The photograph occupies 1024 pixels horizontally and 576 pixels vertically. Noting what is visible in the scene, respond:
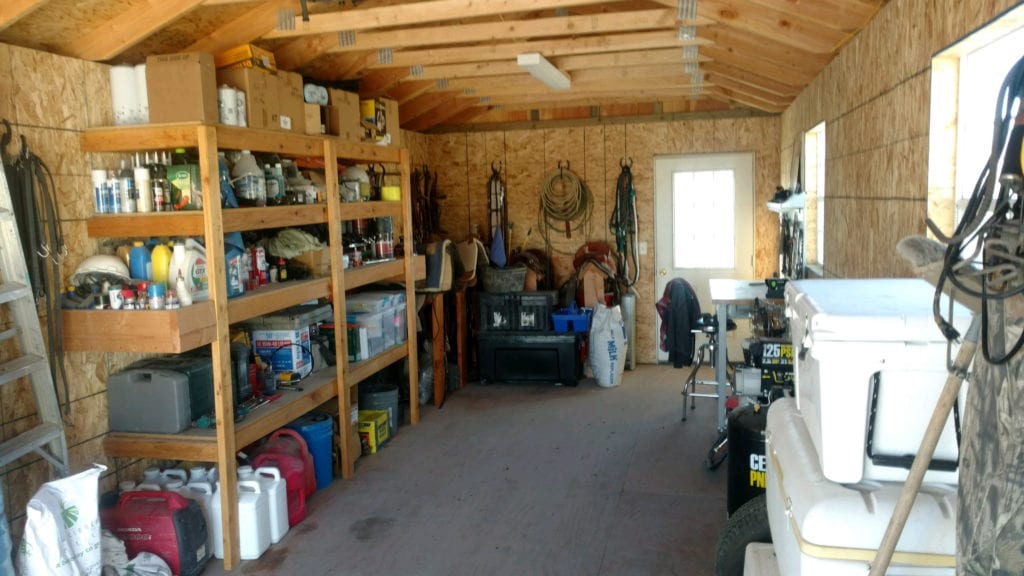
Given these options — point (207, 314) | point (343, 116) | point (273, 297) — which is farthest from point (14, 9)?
point (343, 116)

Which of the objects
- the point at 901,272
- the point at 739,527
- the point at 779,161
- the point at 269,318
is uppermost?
the point at 779,161

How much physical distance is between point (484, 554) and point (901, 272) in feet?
7.85

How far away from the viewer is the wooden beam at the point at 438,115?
308 inches

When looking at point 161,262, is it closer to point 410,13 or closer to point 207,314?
point 207,314

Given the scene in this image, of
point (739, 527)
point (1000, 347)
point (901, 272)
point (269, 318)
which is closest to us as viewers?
point (1000, 347)

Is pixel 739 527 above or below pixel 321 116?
below

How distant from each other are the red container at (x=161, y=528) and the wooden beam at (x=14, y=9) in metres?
2.24

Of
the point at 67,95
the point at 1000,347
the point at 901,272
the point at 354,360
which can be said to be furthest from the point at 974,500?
the point at 354,360

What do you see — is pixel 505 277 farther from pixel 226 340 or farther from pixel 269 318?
pixel 226 340

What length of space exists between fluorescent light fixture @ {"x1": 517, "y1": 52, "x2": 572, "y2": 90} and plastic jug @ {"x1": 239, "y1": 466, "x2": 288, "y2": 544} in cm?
309

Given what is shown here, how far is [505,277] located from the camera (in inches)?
302

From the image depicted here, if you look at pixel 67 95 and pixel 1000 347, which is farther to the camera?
pixel 67 95

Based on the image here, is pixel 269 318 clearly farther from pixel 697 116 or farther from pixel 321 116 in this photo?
pixel 697 116

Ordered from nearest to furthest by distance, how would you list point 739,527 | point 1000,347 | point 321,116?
1. point 1000,347
2. point 739,527
3. point 321,116
